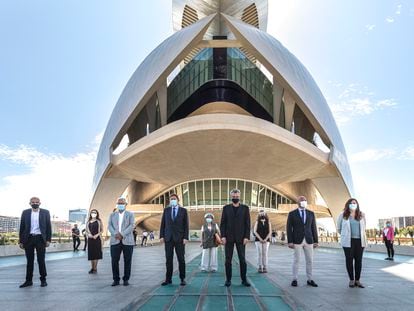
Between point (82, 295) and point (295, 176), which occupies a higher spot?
point (295, 176)

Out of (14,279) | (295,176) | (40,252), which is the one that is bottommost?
(14,279)

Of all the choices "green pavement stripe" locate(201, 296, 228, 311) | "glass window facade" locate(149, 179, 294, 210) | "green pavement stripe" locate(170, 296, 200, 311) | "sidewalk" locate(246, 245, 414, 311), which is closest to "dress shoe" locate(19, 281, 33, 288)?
"green pavement stripe" locate(170, 296, 200, 311)

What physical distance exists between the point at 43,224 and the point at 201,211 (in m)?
32.2

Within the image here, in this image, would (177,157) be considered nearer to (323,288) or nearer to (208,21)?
(208,21)

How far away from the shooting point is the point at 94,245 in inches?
347

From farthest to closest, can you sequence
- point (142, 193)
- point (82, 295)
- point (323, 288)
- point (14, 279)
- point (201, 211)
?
point (142, 193), point (201, 211), point (14, 279), point (323, 288), point (82, 295)

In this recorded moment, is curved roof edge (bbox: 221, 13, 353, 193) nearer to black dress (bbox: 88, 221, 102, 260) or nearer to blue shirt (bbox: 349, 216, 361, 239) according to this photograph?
black dress (bbox: 88, 221, 102, 260)

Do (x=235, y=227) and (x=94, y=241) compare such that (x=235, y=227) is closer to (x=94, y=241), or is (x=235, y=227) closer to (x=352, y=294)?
(x=352, y=294)

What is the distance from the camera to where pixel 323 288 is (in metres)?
6.04

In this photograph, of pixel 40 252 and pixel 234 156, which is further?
pixel 234 156

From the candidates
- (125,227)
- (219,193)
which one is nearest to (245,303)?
(125,227)

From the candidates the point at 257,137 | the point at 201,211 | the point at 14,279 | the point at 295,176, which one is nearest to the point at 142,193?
the point at 201,211

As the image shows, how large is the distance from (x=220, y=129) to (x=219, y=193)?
14.0 meters

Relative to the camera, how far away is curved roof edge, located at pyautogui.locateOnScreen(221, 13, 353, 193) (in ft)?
92.1
